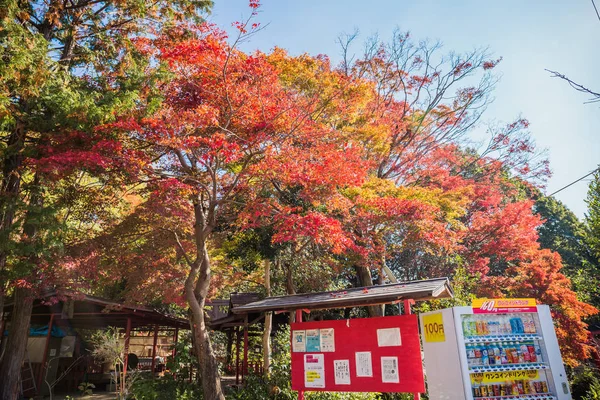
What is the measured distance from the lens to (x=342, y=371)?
7414 millimetres

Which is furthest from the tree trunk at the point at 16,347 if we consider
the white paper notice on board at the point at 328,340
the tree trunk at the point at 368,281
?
the tree trunk at the point at 368,281

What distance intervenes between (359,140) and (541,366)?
9077mm

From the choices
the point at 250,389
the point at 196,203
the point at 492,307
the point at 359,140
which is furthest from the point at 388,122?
the point at 250,389

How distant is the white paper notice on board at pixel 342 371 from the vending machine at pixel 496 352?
5.30ft

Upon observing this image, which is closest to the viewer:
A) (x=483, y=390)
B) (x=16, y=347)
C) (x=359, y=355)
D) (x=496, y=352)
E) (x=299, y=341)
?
(x=483, y=390)

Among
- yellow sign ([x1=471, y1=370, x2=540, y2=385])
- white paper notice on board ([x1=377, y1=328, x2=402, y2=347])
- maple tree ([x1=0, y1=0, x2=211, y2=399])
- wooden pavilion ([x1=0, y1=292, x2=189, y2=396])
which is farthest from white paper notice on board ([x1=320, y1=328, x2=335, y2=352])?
wooden pavilion ([x1=0, y1=292, x2=189, y2=396])

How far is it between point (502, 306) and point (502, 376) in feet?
4.07

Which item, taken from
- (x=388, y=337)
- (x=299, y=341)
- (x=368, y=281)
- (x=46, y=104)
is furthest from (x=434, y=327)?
(x=46, y=104)

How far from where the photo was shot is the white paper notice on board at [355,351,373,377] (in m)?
7.15

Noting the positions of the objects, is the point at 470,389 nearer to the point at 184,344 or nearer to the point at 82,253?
the point at 184,344

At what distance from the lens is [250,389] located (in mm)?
9977

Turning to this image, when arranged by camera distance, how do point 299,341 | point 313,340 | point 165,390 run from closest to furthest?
point 313,340, point 299,341, point 165,390

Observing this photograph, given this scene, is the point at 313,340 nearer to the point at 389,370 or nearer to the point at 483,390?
the point at 389,370

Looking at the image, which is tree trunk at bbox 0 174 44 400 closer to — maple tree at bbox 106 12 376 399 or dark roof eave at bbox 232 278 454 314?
maple tree at bbox 106 12 376 399
